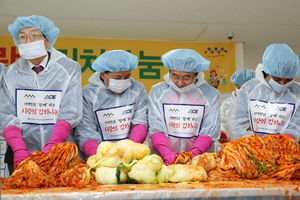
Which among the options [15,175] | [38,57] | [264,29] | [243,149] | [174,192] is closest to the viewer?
[174,192]

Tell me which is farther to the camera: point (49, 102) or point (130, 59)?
point (130, 59)

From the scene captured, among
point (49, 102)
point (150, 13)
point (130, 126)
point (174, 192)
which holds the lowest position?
point (174, 192)

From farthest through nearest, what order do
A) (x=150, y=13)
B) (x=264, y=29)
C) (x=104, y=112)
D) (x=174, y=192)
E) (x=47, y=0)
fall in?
(x=264, y=29) → (x=150, y=13) → (x=47, y=0) → (x=104, y=112) → (x=174, y=192)

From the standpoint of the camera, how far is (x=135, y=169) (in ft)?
5.51

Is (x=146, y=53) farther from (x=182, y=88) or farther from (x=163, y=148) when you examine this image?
(x=163, y=148)

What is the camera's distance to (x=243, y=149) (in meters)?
2.01

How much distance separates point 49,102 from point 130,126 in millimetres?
650

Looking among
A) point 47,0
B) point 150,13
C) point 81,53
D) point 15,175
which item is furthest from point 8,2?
point 15,175

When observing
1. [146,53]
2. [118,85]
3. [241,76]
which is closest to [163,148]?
[118,85]

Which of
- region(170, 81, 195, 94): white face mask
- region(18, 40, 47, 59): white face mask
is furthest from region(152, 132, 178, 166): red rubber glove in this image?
region(18, 40, 47, 59): white face mask

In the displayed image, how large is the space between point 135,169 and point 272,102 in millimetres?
1698

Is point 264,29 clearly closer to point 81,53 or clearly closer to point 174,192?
point 81,53

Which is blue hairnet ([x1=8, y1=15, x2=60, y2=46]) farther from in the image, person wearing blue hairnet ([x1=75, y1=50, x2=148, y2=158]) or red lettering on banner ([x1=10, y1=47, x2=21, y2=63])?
red lettering on banner ([x1=10, y1=47, x2=21, y2=63])

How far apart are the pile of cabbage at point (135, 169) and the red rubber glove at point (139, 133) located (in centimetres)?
84
